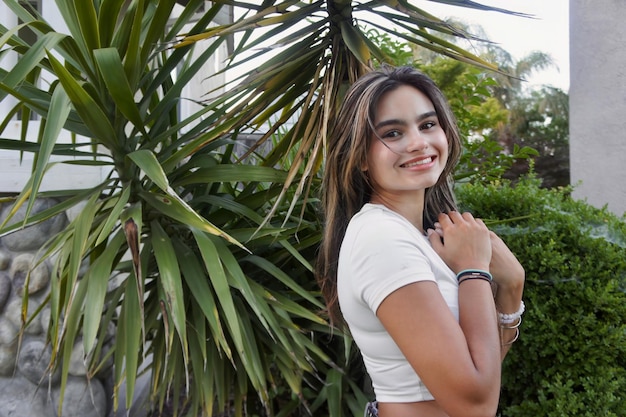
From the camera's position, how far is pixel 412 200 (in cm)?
143

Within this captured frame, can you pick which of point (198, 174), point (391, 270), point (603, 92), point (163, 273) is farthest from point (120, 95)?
point (603, 92)

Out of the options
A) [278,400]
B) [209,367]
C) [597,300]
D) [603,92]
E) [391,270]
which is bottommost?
[278,400]

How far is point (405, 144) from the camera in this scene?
134 centimetres

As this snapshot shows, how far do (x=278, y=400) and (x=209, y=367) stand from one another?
0.89 m

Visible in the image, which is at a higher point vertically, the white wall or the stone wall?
the white wall

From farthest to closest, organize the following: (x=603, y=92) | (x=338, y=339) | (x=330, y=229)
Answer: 1. (x=603, y=92)
2. (x=338, y=339)
3. (x=330, y=229)

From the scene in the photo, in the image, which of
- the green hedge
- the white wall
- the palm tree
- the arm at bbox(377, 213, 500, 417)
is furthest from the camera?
the white wall

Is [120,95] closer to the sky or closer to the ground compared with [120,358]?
closer to the sky

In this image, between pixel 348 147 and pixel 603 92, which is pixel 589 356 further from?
pixel 603 92

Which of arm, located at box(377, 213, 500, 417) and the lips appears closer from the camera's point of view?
arm, located at box(377, 213, 500, 417)

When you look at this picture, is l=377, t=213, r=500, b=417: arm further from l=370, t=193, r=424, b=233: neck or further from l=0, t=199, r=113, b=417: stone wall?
l=0, t=199, r=113, b=417: stone wall

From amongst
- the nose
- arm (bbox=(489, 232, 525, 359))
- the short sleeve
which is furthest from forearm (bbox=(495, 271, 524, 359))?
the nose

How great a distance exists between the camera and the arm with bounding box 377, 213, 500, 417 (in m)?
1.10

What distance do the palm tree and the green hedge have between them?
0.78 metres
